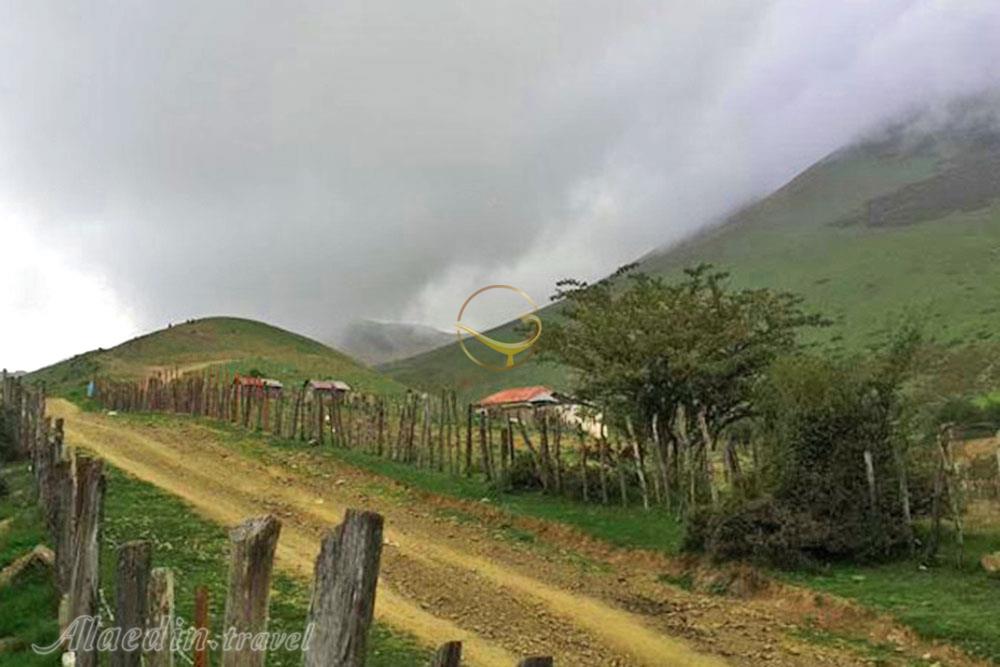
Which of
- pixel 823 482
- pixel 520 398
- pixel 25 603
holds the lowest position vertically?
pixel 25 603

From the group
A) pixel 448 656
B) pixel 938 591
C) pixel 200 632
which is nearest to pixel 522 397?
pixel 938 591

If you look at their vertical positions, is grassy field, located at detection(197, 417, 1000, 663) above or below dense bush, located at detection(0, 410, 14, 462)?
below

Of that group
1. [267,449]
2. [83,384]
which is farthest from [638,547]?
[83,384]

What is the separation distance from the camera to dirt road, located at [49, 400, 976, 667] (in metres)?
8.85

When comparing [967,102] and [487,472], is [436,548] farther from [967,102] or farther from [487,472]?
[967,102]

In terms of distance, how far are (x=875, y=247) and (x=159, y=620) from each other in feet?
358

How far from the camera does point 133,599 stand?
5.13 meters

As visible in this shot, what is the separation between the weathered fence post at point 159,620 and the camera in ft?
15.9

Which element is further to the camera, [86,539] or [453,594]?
[453,594]

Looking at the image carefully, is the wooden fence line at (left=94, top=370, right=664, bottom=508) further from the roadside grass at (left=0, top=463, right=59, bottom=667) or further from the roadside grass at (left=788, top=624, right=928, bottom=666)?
the roadside grass at (left=0, top=463, right=59, bottom=667)

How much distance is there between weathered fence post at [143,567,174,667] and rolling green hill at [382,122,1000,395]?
56.8 metres

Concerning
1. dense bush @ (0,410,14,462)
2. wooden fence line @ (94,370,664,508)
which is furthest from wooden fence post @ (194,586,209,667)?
dense bush @ (0,410,14,462)

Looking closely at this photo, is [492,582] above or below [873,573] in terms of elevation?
above

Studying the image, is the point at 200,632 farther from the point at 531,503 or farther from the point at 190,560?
the point at 531,503
